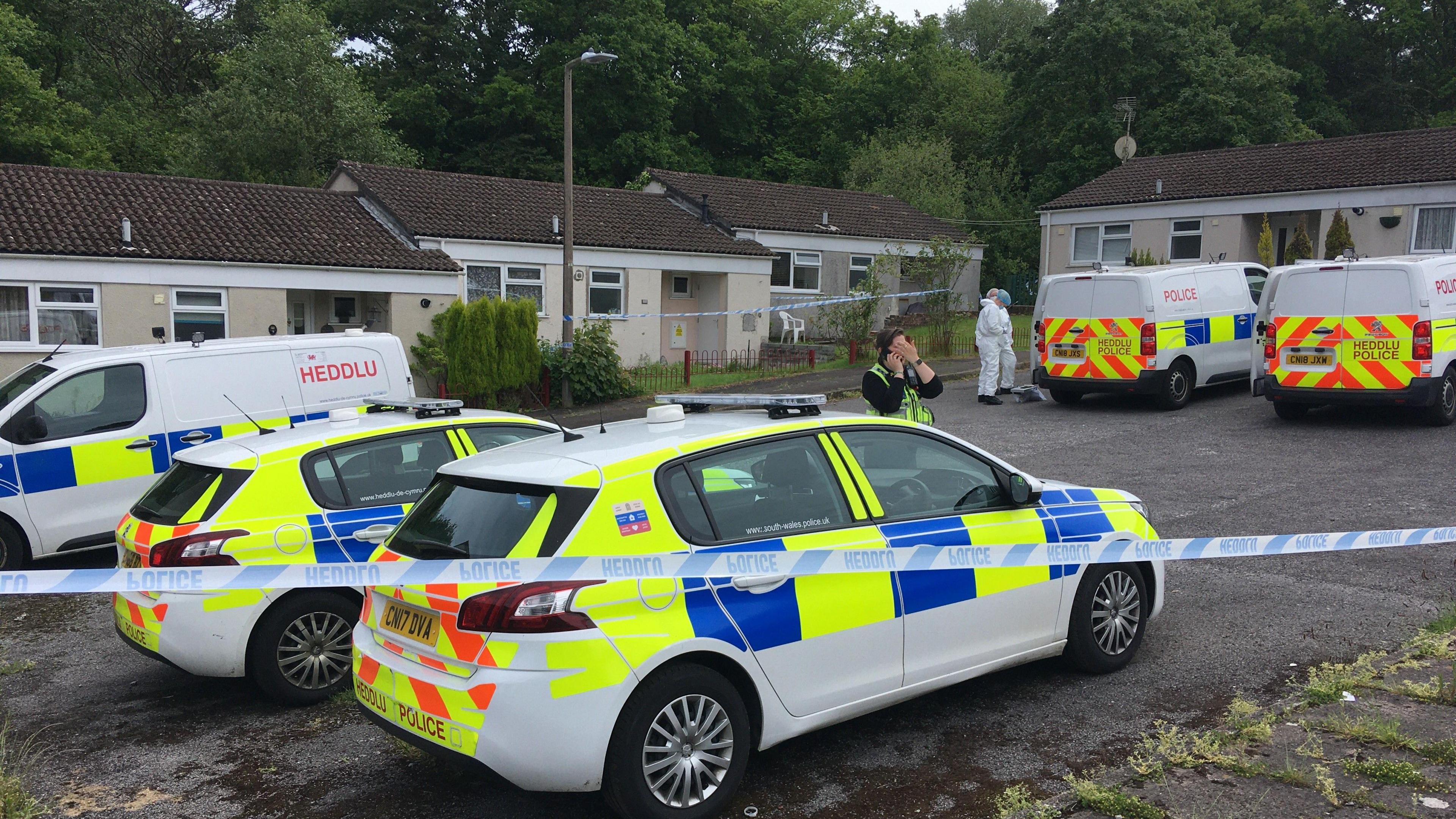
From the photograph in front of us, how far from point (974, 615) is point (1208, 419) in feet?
34.9

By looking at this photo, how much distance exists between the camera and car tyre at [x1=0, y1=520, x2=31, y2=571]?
27.7 feet

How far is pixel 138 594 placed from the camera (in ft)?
18.8

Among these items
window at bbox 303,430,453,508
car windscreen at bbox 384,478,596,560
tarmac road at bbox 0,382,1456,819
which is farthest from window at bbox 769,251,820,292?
car windscreen at bbox 384,478,596,560

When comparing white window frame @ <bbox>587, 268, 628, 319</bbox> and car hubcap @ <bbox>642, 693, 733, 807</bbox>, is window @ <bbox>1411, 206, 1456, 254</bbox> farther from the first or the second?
car hubcap @ <bbox>642, 693, 733, 807</bbox>

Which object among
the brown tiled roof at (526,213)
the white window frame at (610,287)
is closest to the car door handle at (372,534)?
the brown tiled roof at (526,213)

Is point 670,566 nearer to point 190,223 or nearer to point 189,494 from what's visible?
point 189,494

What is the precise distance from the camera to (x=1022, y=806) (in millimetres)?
4238

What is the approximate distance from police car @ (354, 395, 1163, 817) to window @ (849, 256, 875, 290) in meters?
27.2

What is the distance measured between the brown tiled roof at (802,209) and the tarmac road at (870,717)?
22329 millimetres

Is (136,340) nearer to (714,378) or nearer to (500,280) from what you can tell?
(500,280)

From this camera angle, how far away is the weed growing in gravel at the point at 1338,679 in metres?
5.07

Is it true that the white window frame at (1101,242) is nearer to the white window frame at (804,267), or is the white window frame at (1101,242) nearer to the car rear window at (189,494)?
the white window frame at (804,267)

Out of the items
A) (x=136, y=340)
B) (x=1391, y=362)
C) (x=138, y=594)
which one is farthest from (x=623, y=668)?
(x=136, y=340)

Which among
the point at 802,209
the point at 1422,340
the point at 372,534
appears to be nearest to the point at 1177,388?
the point at 1422,340
